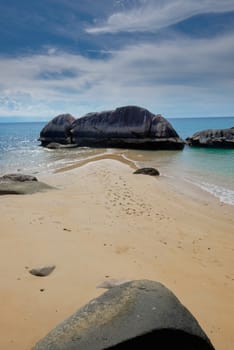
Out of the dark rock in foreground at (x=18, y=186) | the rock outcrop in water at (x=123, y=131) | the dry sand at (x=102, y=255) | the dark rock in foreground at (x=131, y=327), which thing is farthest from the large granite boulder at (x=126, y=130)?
the dark rock in foreground at (x=131, y=327)

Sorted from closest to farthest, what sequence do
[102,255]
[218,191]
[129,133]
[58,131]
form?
1. [102,255]
2. [218,191]
3. [129,133]
4. [58,131]

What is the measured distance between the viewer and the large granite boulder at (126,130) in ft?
132

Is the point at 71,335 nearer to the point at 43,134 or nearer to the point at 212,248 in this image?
the point at 212,248

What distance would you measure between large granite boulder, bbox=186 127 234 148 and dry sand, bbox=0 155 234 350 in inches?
1195

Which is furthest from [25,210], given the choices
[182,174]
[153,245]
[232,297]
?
[182,174]

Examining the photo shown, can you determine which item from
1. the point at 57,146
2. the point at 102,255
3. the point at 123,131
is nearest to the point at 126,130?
the point at 123,131

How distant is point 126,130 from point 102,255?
37248 mm

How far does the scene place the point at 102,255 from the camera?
595 centimetres

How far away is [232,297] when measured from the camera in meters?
4.87

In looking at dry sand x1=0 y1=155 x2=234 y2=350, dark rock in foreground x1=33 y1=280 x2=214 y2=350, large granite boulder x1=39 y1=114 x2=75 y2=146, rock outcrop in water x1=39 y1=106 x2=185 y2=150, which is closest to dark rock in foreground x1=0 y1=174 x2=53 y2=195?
dry sand x1=0 y1=155 x2=234 y2=350

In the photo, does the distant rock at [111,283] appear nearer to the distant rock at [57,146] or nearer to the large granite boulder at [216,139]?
the large granite boulder at [216,139]

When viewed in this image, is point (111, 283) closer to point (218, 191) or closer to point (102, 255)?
point (102, 255)

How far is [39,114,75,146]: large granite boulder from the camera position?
49.0 metres

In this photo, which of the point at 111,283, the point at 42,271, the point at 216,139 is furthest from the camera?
the point at 216,139
